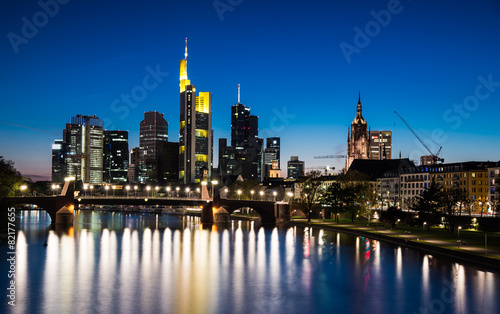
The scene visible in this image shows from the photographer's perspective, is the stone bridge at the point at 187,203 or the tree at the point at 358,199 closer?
the stone bridge at the point at 187,203

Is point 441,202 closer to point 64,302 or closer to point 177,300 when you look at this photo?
point 177,300

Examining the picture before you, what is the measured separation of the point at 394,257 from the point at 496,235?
2532cm

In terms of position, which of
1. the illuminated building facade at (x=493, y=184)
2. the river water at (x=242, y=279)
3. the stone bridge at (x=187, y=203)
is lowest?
the river water at (x=242, y=279)

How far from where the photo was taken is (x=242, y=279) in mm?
56594

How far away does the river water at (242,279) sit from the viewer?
44.2 m

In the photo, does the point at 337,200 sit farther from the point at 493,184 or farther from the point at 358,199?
the point at 493,184

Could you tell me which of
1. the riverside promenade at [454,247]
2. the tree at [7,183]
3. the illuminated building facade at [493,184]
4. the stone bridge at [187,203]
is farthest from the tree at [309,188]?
the tree at [7,183]

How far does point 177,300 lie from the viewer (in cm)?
4569

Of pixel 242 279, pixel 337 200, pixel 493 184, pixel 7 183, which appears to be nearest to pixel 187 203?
pixel 337 200

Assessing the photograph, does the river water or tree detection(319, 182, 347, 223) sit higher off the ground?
A: tree detection(319, 182, 347, 223)

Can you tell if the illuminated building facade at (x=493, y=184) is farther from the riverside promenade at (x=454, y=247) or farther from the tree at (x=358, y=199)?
the riverside promenade at (x=454, y=247)

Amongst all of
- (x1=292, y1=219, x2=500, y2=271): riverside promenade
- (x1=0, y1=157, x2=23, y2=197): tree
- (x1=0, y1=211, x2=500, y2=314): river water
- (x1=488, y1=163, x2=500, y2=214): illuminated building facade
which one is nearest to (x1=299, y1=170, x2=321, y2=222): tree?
(x1=292, y1=219, x2=500, y2=271): riverside promenade

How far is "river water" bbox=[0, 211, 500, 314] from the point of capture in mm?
44219

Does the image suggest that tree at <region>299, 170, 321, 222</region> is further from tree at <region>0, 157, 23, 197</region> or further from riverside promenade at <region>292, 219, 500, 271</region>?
tree at <region>0, 157, 23, 197</region>
